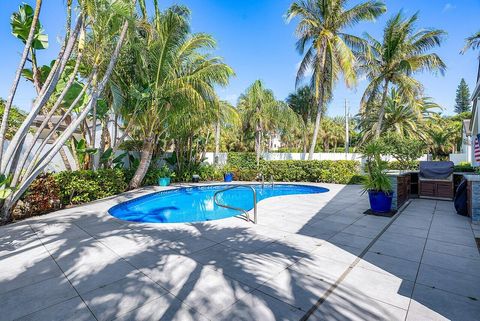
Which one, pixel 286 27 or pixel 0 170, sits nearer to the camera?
pixel 0 170

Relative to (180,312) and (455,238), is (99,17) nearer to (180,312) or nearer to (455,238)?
(180,312)

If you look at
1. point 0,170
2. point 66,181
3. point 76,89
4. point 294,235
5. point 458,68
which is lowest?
point 294,235

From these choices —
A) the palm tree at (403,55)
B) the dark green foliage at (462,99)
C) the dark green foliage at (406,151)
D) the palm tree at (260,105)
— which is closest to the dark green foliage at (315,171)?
the dark green foliage at (406,151)

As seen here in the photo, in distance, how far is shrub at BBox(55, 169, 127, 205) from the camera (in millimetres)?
7539

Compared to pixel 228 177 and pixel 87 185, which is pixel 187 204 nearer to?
pixel 87 185

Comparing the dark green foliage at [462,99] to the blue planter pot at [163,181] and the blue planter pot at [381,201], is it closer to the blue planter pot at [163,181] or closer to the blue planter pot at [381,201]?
the blue planter pot at [381,201]

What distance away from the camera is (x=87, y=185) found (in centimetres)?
818

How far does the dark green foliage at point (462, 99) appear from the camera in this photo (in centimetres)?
4728

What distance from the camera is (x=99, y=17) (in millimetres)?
5797

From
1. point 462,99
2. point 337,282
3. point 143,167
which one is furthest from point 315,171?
point 462,99

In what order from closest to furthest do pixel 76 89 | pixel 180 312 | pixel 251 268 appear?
1. pixel 180 312
2. pixel 251 268
3. pixel 76 89

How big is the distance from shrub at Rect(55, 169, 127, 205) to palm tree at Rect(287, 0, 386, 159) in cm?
1142

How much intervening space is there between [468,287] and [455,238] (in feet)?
7.13

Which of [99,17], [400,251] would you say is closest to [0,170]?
[99,17]
